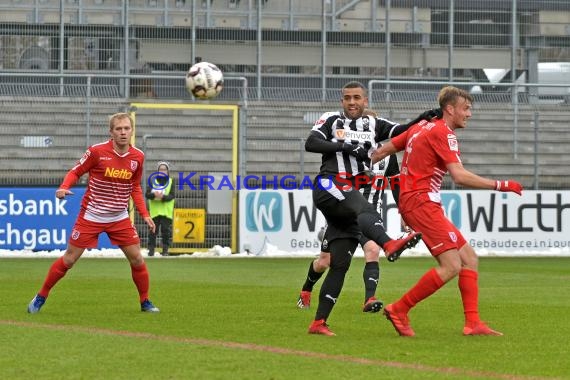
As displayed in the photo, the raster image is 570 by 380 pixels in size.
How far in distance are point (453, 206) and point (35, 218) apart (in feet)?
28.8

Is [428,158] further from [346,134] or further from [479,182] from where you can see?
[346,134]

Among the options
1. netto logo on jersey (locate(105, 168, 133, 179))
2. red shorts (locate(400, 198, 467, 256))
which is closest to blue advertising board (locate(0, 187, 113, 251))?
netto logo on jersey (locate(105, 168, 133, 179))

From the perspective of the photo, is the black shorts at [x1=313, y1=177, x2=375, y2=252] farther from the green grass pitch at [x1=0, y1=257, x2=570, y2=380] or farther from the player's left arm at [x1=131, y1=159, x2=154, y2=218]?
the player's left arm at [x1=131, y1=159, x2=154, y2=218]

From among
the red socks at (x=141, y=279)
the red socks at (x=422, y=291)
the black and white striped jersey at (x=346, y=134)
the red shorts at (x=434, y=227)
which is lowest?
the red socks at (x=141, y=279)

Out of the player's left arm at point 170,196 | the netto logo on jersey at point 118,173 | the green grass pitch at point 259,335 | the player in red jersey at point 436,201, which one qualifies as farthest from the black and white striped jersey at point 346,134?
the player's left arm at point 170,196

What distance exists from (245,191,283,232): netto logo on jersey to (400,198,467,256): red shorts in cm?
1662

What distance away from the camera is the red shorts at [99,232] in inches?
466

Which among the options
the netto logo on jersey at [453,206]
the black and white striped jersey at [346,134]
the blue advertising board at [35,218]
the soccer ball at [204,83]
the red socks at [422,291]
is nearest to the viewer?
the red socks at [422,291]

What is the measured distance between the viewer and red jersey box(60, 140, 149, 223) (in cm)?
1179

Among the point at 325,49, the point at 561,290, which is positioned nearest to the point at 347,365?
the point at 561,290

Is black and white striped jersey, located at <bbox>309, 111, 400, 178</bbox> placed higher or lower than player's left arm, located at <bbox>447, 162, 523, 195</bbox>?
higher

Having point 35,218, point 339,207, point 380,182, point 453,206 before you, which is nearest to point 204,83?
point 35,218

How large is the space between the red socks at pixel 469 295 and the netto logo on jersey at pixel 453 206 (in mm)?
16906

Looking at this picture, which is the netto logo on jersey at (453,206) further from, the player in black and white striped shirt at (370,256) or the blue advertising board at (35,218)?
the player in black and white striped shirt at (370,256)
